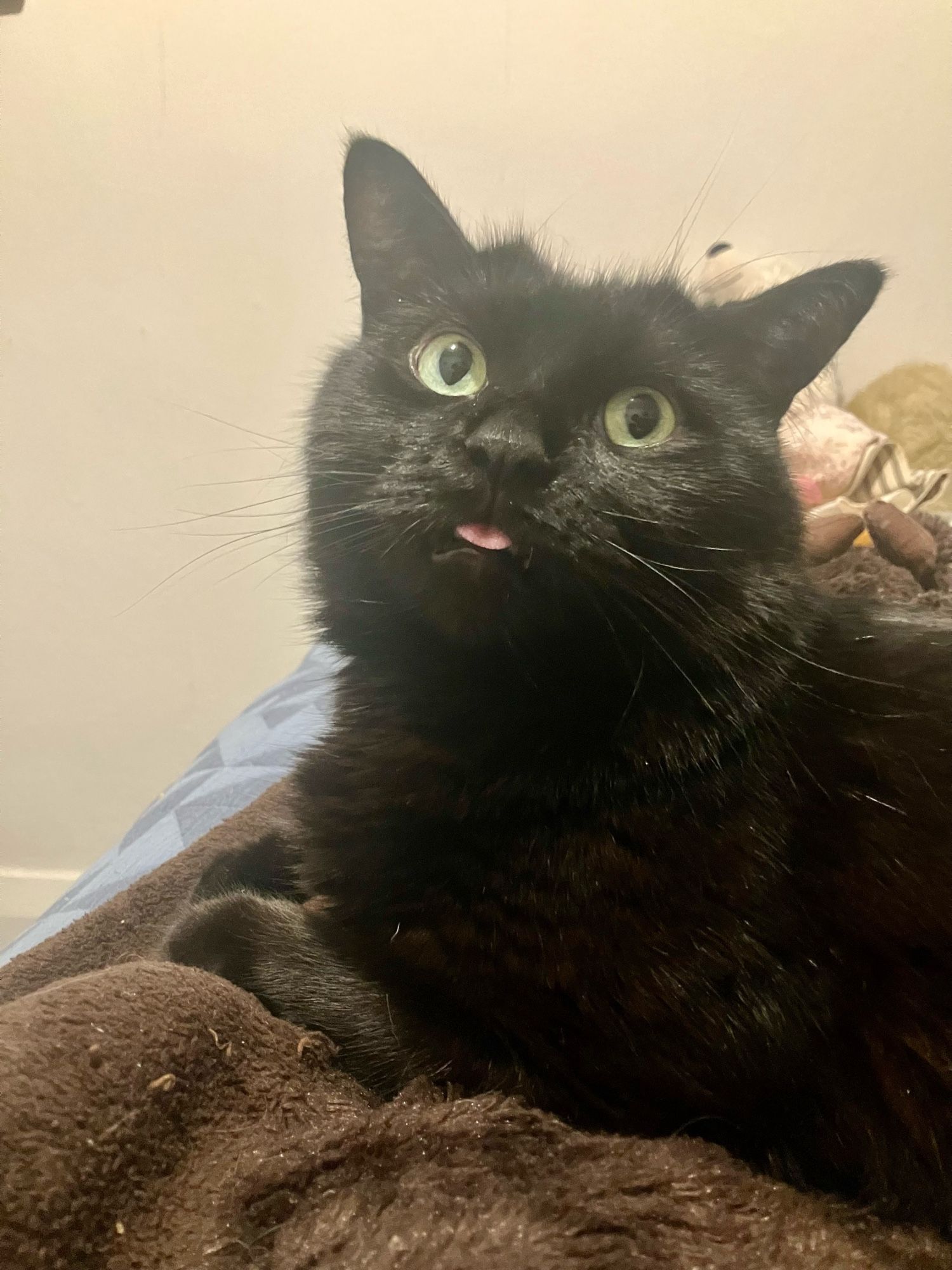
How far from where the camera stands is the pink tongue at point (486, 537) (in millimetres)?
528

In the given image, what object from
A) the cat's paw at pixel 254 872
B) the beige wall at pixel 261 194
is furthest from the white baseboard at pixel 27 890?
the cat's paw at pixel 254 872

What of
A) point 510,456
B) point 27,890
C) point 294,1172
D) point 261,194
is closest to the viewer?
point 294,1172

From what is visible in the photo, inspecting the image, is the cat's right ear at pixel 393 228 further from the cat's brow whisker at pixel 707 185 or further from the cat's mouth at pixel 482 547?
the cat's brow whisker at pixel 707 185

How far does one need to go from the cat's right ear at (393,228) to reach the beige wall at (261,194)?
91 cm

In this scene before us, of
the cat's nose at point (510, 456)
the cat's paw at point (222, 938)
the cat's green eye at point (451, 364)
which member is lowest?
the cat's paw at point (222, 938)

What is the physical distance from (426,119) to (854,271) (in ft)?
4.39

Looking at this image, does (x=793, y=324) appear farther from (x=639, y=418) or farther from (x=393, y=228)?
(x=393, y=228)

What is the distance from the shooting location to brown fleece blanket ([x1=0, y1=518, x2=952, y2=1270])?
1.21 feet

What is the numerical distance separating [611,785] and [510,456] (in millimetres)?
253

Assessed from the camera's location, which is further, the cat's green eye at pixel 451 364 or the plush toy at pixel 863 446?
the plush toy at pixel 863 446

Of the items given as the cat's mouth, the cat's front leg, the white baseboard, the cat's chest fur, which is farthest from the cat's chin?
the white baseboard

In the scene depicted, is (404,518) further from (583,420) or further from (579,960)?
(579,960)

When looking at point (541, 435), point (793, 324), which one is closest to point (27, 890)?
point (541, 435)

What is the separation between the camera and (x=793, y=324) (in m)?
0.72
